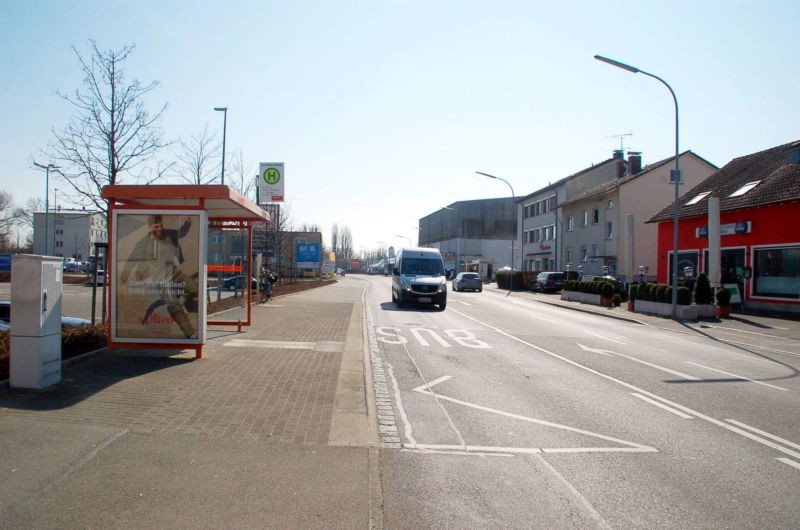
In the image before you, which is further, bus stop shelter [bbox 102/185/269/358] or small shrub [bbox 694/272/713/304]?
small shrub [bbox 694/272/713/304]

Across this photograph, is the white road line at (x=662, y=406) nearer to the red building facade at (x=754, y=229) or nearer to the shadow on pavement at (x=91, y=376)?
the shadow on pavement at (x=91, y=376)

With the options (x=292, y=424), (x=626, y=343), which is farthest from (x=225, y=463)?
(x=626, y=343)

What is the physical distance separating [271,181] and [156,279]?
39.6 ft

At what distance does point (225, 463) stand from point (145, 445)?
858mm

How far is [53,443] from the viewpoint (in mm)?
5133

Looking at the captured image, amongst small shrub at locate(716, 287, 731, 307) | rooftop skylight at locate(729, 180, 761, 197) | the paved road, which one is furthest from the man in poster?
rooftop skylight at locate(729, 180, 761, 197)

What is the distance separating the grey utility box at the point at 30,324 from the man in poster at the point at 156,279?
2.37m

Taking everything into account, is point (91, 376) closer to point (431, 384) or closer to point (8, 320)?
point (431, 384)

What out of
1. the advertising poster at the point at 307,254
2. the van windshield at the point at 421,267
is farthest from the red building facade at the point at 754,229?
the advertising poster at the point at 307,254

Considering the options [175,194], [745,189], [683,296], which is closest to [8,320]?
[175,194]

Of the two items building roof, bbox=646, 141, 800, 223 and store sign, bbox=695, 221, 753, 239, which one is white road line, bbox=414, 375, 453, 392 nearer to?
building roof, bbox=646, 141, 800, 223

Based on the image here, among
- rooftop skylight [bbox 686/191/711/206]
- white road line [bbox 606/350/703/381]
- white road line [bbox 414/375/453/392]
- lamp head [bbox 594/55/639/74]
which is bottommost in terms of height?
white road line [bbox 606/350/703/381]

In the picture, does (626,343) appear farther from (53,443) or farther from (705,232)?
(705,232)

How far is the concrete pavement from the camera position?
3.96 m
